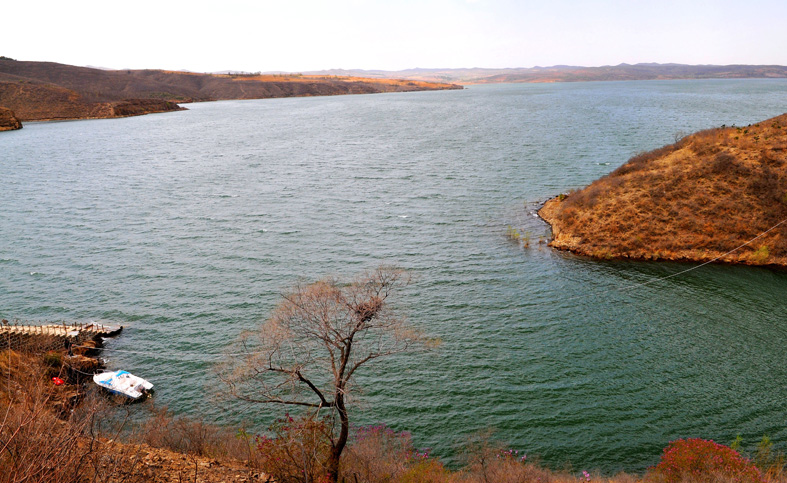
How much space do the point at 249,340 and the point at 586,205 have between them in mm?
39855

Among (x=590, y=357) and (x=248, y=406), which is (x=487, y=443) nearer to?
(x=590, y=357)

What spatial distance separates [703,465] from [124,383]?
31.6m

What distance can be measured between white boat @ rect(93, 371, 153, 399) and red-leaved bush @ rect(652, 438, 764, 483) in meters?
28.7

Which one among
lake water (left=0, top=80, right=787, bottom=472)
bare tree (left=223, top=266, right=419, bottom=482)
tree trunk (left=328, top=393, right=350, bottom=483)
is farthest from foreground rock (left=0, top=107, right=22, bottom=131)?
tree trunk (left=328, top=393, right=350, bottom=483)

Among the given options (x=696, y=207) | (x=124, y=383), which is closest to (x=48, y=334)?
(x=124, y=383)

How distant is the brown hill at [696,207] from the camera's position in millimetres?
46156

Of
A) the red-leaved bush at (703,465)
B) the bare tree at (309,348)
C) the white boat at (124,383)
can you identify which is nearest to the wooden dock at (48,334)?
the white boat at (124,383)

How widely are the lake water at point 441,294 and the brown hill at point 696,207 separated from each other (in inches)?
121

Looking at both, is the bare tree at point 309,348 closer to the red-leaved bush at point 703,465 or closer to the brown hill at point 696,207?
the red-leaved bush at point 703,465

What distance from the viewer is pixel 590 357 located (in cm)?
3097

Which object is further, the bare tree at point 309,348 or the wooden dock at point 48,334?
the wooden dock at point 48,334

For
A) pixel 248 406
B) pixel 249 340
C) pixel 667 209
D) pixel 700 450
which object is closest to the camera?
pixel 700 450

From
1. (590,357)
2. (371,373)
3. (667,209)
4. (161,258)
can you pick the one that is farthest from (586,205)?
(161,258)

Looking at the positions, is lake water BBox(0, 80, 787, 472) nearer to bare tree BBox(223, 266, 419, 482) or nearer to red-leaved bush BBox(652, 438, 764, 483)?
bare tree BBox(223, 266, 419, 482)
